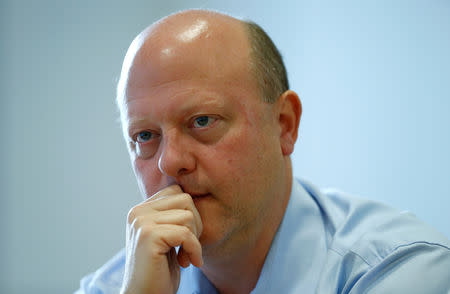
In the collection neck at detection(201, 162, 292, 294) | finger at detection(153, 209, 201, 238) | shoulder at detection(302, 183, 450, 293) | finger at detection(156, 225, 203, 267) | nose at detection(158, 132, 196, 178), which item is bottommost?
neck at detection(201, 162, 292, 294)

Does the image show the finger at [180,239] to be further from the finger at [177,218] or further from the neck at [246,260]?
the neck at [246,260]

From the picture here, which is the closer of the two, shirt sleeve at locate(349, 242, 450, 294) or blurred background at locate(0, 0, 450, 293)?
shirt sleeve at locate(349, 242, 450, 294)

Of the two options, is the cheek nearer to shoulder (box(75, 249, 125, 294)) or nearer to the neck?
the neck

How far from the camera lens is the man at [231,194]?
0.96 metres

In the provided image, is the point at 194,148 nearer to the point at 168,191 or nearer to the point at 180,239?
the point at 168,191

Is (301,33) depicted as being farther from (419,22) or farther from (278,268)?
(278,268)

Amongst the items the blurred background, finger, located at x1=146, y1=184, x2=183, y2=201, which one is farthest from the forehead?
the blurred background

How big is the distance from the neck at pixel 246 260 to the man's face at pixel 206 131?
0.18 ft

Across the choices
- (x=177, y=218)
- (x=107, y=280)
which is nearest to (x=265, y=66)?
(x=177, y=218)

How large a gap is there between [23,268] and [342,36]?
2.06 metres

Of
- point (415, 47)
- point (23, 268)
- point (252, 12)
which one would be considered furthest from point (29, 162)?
point (415, 47)

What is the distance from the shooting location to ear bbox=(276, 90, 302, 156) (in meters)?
1.22

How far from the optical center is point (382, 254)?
100 cm

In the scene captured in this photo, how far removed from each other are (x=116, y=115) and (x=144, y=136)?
1.72 m
